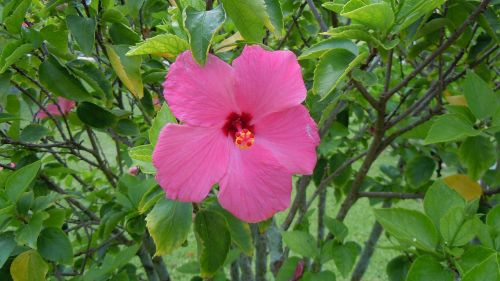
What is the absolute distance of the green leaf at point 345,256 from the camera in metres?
1.55

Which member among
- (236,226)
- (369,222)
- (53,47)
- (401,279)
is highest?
(53,47)

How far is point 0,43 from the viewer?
121cm

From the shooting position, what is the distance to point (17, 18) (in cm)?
114

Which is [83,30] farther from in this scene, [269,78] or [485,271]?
[485,271]

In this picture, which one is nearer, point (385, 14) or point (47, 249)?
point (385, 14)

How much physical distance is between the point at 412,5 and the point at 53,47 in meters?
0.93

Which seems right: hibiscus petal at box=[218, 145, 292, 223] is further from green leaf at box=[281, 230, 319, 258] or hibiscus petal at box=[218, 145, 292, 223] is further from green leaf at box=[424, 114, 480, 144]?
green leaf at box=[281, 230, 319, 258]

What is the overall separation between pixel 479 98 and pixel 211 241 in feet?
2.59

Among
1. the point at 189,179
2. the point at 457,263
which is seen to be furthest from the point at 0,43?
the point at 457,263

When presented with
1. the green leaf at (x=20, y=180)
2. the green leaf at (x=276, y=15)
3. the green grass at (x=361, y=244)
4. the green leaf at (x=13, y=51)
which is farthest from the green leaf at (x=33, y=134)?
the green grass at (x=361, y=244)

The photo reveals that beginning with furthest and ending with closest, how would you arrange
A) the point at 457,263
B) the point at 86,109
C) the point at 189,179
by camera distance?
1. the point at 86,109
2. the point at 457,263
3. the point at 189,179

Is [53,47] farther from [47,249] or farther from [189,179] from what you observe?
[189,179]

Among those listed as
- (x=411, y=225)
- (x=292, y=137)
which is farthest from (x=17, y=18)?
(x=411, y=225)

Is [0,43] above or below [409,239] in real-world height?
above
